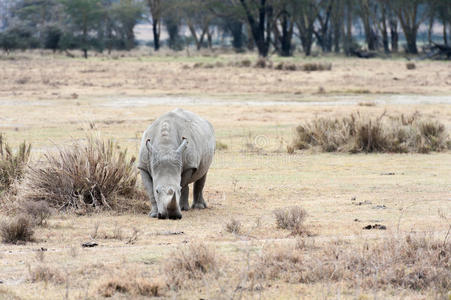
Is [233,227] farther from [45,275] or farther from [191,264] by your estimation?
[45,275]

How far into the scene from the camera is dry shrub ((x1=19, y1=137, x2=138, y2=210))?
10.4 metres

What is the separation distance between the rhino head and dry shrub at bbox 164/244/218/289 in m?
2.40

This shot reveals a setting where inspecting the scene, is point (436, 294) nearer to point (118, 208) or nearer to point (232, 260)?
point (232, 260)

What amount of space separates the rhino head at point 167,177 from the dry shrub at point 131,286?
283 centimetres

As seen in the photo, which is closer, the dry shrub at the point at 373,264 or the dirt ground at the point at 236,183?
the dry shrub at the point at 373,264

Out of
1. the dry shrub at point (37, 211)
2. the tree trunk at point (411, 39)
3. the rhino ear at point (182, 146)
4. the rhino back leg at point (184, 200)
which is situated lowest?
the rhino back leg at point (184, 200)

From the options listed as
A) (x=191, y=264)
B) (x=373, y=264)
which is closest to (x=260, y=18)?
(x=373, y=264)

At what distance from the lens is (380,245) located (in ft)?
24.3

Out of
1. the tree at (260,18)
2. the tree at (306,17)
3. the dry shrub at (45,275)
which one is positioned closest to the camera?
the dry shrub at (45,275)

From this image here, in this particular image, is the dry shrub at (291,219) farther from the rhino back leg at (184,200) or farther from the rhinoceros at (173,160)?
the rhino back leg at (184,200)

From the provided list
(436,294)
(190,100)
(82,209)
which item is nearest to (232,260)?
(436,294)

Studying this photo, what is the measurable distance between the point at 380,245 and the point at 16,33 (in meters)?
61.3

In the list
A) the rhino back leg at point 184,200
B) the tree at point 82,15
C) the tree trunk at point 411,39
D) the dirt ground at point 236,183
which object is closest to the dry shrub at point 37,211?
the dirt ground at point 236,183

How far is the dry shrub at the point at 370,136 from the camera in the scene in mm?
16781
